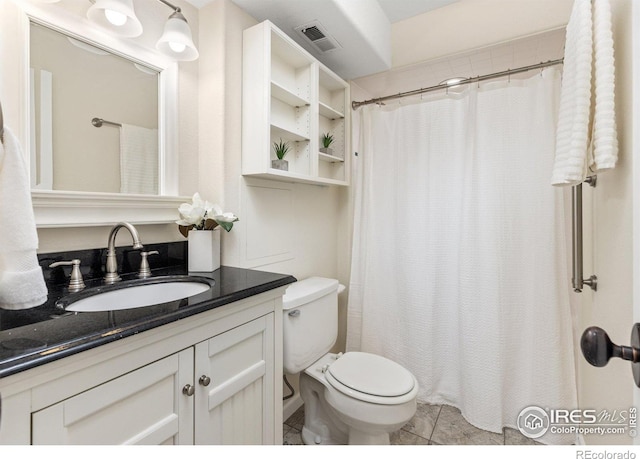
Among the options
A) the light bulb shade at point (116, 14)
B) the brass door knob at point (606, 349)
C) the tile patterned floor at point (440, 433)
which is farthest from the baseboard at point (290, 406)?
the light bulb shade at point (116, 14)

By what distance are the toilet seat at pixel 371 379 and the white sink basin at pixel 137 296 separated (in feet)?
2.42

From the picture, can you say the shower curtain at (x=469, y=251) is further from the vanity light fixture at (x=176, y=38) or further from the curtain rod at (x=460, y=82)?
the vanity light fixture at (x=176, y=38)

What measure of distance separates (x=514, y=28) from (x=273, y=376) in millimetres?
2066

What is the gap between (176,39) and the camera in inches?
49.6

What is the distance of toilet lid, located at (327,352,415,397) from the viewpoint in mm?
1348

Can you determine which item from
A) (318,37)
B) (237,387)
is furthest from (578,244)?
(318,37)

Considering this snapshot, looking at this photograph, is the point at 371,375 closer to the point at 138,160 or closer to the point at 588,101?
the point at 588,101

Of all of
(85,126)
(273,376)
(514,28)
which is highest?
(514,28)

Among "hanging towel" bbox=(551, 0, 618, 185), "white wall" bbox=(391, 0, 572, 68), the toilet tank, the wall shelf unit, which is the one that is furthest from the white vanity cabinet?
"white wall" bbox=(391, 0, 572, 68)

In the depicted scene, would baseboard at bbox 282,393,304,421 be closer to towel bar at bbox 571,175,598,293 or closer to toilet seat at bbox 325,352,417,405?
toilet seat at bbox 325,352,417,405

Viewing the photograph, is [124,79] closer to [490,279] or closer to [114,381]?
[114,381]

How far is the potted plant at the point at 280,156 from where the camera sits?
157 cm

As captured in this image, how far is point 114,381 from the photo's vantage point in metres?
0.73
